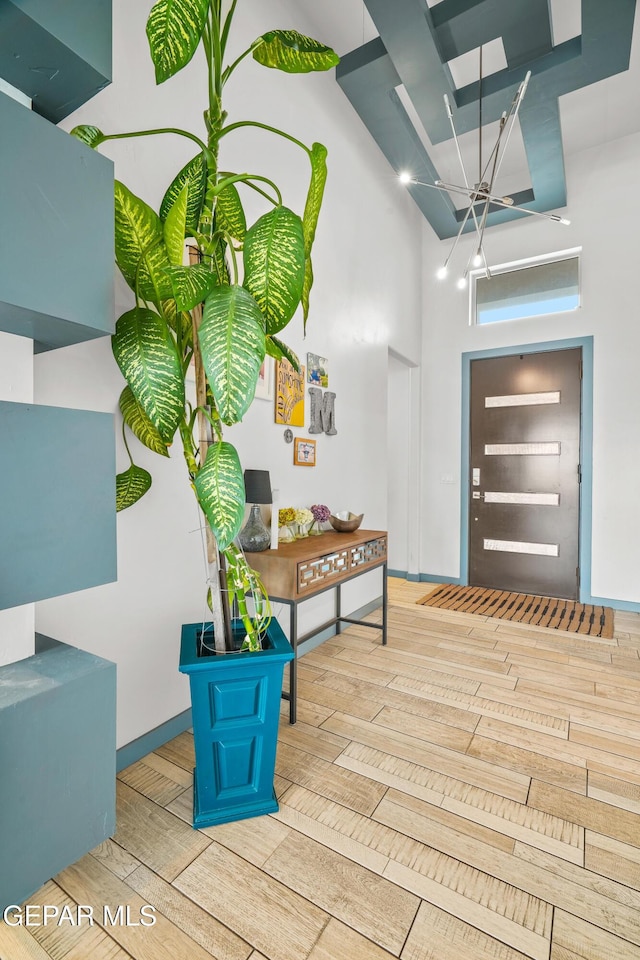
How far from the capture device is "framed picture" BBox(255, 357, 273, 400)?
2.36 metres

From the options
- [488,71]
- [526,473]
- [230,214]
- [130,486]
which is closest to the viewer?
[230,214]

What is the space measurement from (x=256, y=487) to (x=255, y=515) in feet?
0.46

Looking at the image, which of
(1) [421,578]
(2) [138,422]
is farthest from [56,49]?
(1) [421,578]

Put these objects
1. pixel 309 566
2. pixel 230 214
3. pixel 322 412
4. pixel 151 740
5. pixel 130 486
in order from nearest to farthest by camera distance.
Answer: pixel 230 214 → pixel 130 486 → pixel 151 740 → pixel 309 566 → pixel 322 412

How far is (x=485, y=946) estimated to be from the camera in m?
1.07

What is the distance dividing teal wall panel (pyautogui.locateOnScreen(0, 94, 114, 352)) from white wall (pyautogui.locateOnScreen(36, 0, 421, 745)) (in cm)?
48

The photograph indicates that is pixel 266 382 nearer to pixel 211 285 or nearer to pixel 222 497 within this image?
pixel 211 285

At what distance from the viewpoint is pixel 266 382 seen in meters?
2.41

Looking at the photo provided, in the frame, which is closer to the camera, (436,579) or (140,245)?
(140,245)

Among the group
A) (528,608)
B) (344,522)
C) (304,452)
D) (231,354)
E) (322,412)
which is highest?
(322,412)

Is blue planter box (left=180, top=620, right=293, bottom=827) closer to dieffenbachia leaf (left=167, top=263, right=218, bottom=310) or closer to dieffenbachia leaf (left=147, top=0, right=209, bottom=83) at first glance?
dieffenbachia leaf (left=167, top=263, right=218, bottom=310)

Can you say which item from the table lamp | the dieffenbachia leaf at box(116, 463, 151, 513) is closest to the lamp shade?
the table lamp

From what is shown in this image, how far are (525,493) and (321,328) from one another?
8.07 feet

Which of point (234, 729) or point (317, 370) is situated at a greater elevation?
point (317, 370)
